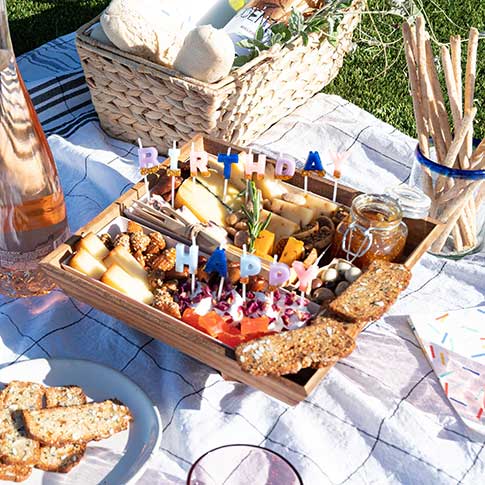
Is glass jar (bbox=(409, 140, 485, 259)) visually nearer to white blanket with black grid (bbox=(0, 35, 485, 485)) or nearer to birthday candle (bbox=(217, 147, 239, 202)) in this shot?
white blanket with black grid (bbox=(0, 35, 485, 485))

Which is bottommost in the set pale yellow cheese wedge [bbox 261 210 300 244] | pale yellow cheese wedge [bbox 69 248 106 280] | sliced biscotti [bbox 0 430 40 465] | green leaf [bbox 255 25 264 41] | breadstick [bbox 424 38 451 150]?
sliced biscotti [bbox 0 430 40 465]

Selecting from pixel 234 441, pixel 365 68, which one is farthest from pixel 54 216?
pixel 365 68

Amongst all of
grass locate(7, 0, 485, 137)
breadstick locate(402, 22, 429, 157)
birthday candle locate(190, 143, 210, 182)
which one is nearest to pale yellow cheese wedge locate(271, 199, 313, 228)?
birthday candle locate(190, 143, 210, 182)

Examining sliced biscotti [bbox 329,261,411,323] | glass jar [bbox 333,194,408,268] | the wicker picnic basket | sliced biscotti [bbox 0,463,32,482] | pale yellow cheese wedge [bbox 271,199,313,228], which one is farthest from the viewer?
the wicker picnic basket

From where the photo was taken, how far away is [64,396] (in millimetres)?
946

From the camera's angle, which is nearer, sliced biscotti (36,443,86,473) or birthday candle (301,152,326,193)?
sliced biscotti (36,443,86,473)

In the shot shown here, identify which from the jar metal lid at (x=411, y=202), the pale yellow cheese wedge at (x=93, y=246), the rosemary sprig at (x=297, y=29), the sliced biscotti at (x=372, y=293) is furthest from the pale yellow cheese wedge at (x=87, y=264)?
the rosemary sprig at (x=297, y=29)

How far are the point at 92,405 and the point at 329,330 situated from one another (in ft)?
1.04

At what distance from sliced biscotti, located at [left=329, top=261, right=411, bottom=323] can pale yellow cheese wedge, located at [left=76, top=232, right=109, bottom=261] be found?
1.15ft

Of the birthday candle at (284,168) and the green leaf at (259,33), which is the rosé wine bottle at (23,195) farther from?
the green leaf at (259,33)

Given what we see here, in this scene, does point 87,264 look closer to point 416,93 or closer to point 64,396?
point 64,396

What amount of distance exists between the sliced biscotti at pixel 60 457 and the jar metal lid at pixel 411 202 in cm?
61

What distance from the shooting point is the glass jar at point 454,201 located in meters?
1.21

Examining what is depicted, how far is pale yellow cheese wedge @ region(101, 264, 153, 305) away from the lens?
101cm
